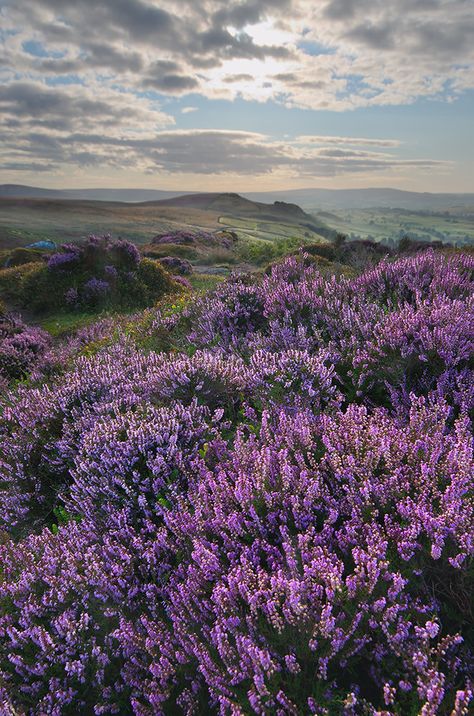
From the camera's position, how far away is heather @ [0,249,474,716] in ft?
5.52

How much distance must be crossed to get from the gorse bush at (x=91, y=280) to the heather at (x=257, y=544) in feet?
31.6

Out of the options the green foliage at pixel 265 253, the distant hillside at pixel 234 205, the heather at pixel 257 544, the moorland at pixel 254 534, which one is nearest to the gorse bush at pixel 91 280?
the moorland at pixel 254 534

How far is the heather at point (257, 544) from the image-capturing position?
Answer: 1684 millimetres

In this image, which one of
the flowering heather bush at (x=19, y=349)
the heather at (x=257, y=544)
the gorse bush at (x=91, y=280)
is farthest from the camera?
the gorse bush at (x=91, y=280)

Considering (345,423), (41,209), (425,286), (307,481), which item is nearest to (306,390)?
(345,423)

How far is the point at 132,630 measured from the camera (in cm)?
201

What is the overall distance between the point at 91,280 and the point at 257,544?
12641 mm

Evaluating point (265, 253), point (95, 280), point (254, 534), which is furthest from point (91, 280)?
point (265, 253)

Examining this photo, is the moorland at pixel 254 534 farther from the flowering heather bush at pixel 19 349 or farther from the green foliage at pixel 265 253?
the green foliage at pixel 265 253

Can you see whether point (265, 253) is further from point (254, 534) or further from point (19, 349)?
point (254, 534)

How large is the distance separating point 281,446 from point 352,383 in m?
1.25

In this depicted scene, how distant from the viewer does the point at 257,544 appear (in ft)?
7.08

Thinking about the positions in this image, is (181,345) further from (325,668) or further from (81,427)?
(325,668)

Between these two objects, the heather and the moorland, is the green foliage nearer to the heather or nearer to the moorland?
the moorland
